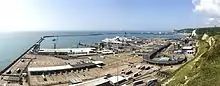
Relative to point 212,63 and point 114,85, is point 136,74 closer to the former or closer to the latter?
point 114,85

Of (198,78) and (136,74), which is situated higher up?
(198,78)

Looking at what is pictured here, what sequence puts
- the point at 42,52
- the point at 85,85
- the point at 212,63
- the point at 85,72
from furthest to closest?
the point at 42,52
the point at 85,72
the point at 85,85
the point at 212,63

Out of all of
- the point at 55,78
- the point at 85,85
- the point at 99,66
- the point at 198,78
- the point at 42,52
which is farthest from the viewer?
the point at 42,52

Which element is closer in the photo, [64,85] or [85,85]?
[85,85]

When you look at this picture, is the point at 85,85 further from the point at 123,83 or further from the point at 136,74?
the point at 136,74

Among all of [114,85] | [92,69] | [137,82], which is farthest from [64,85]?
[92,69]

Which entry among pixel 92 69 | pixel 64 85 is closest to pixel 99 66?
pixel 92 69

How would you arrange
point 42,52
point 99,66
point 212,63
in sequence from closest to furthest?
point 212,63
point 99,66
point 42,52

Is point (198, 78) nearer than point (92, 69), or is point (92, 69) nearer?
point (198, 78)

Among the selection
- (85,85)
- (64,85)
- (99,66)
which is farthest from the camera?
(99,66)
